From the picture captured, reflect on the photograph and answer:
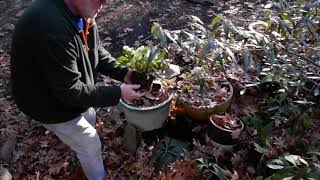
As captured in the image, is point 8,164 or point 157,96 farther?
point 8,164

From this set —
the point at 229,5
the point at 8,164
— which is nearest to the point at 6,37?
the point at 8,164

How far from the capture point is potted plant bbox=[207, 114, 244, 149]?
329cm

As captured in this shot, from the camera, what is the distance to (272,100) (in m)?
3.48

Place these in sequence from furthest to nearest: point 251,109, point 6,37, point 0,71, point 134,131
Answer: point 6,37 < point 0,71 < point 251,109 < point 134,131

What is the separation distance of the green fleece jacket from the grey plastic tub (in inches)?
24.7

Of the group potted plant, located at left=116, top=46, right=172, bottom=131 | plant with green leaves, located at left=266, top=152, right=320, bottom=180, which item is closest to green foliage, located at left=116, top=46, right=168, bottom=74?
potted plant, located at left=116, top=46, right=172, bottom=131

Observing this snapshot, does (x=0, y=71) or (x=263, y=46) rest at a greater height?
(x=263, y=46)

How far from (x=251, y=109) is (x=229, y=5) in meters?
3.16

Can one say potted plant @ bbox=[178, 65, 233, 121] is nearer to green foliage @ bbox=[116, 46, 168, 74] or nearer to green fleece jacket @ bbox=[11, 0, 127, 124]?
green foliage @ bbox=[116, 46, 168, 74]

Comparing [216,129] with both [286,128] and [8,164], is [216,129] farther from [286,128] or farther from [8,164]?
[8,164]

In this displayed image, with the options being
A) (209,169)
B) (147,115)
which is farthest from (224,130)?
(147,115)

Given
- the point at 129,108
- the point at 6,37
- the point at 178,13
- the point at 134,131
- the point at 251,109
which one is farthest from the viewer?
the point at 178,13

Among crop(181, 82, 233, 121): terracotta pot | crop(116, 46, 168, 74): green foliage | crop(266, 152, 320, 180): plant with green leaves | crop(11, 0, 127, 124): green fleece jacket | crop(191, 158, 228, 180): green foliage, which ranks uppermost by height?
Result: crop(11, 0, 127, 124): green fleece jacket

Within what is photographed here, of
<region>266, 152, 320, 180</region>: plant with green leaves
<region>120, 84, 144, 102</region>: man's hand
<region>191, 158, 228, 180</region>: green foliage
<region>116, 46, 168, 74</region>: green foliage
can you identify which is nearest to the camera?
<region>266, 152, 320, 180</region>: plant with green leaves
